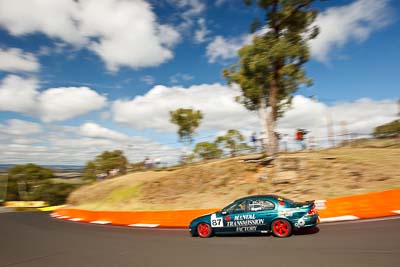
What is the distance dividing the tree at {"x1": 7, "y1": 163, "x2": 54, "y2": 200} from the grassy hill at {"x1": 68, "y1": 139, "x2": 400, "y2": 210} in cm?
4660

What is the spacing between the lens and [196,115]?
3638 centimetres

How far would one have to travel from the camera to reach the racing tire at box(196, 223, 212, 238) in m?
11.4

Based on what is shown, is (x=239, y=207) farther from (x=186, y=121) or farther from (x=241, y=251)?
(x=186, y=121)

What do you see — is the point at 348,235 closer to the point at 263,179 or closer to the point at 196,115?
the point at 263,179

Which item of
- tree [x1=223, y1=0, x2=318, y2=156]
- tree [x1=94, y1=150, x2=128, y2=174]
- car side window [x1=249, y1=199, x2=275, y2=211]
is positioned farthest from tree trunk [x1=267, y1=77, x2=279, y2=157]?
tree [x1=94, y1=150, x2=128, y2=174]

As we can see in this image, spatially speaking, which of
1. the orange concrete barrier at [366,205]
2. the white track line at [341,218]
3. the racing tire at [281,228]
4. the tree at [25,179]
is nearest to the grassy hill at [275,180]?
the orange concrete barrier at [366,205]

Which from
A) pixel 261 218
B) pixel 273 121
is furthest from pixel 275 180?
pixel 261 218

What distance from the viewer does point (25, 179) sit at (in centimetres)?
7056

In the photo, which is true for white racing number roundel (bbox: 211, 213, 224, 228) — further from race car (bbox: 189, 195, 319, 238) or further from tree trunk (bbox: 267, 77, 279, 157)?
tree trunk (bbox: 267, 77, 279, 157)

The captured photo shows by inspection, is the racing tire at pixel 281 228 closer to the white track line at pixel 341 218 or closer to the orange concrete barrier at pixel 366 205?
the white track line at pixel 341 218

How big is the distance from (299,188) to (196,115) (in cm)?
1905

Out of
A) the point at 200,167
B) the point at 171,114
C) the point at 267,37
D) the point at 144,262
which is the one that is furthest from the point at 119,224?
the point at 171,114

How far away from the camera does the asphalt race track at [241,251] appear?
669 centimetres

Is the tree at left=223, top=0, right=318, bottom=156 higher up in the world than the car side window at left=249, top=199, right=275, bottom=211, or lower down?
higher up
